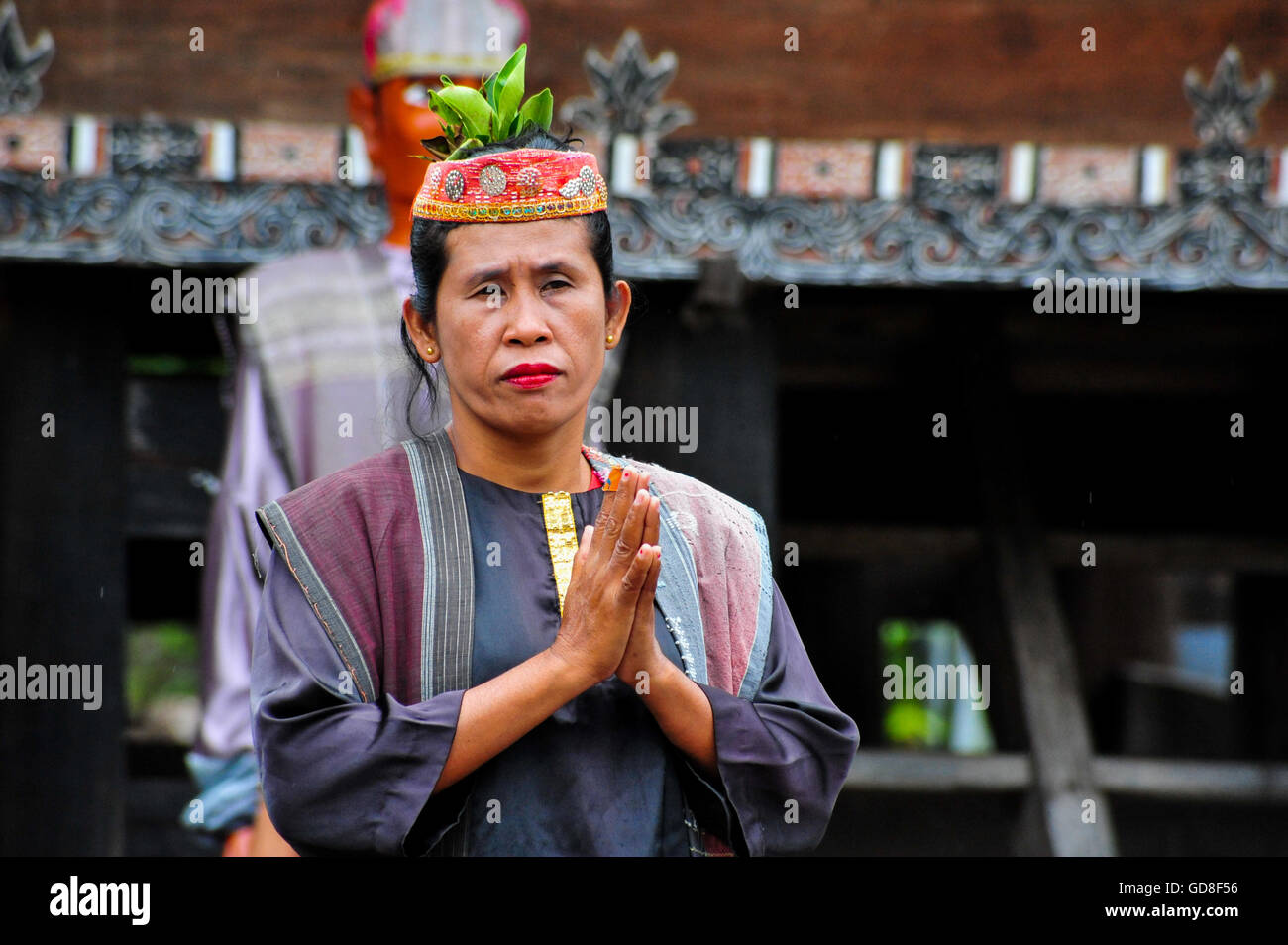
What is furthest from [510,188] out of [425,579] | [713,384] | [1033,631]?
[1033,631]

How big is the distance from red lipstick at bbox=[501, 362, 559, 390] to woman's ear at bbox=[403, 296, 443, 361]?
0.53ft

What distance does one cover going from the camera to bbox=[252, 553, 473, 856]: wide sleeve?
6.35 feet

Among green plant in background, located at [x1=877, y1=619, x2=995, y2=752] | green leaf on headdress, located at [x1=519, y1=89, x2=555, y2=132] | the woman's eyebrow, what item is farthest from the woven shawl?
green plant in background, located at [x1=877, y1=619, x2=995, y2=752]

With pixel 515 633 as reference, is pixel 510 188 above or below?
above

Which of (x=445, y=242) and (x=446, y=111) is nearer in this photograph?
(x=445, y=242)

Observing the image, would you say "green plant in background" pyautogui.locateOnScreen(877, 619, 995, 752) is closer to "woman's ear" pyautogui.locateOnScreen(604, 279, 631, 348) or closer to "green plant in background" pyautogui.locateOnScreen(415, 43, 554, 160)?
"woman's ear" pyautogui.locateOnScreen(604, 279, 631, 348)

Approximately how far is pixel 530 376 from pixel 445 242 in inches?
8.7

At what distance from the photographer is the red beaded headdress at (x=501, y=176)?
209cm

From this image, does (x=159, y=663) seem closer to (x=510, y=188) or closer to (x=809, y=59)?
(x=809, y=59)

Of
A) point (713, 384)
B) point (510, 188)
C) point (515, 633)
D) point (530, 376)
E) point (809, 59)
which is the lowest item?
point (515, 633)

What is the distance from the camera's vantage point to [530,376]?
6.80ft

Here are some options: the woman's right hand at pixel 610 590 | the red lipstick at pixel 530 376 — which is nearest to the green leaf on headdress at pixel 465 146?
the red lipstick at pixel 530 376

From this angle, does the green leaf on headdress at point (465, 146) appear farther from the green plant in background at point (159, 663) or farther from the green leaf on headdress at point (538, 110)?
the green plant in background at point (159, 663)
